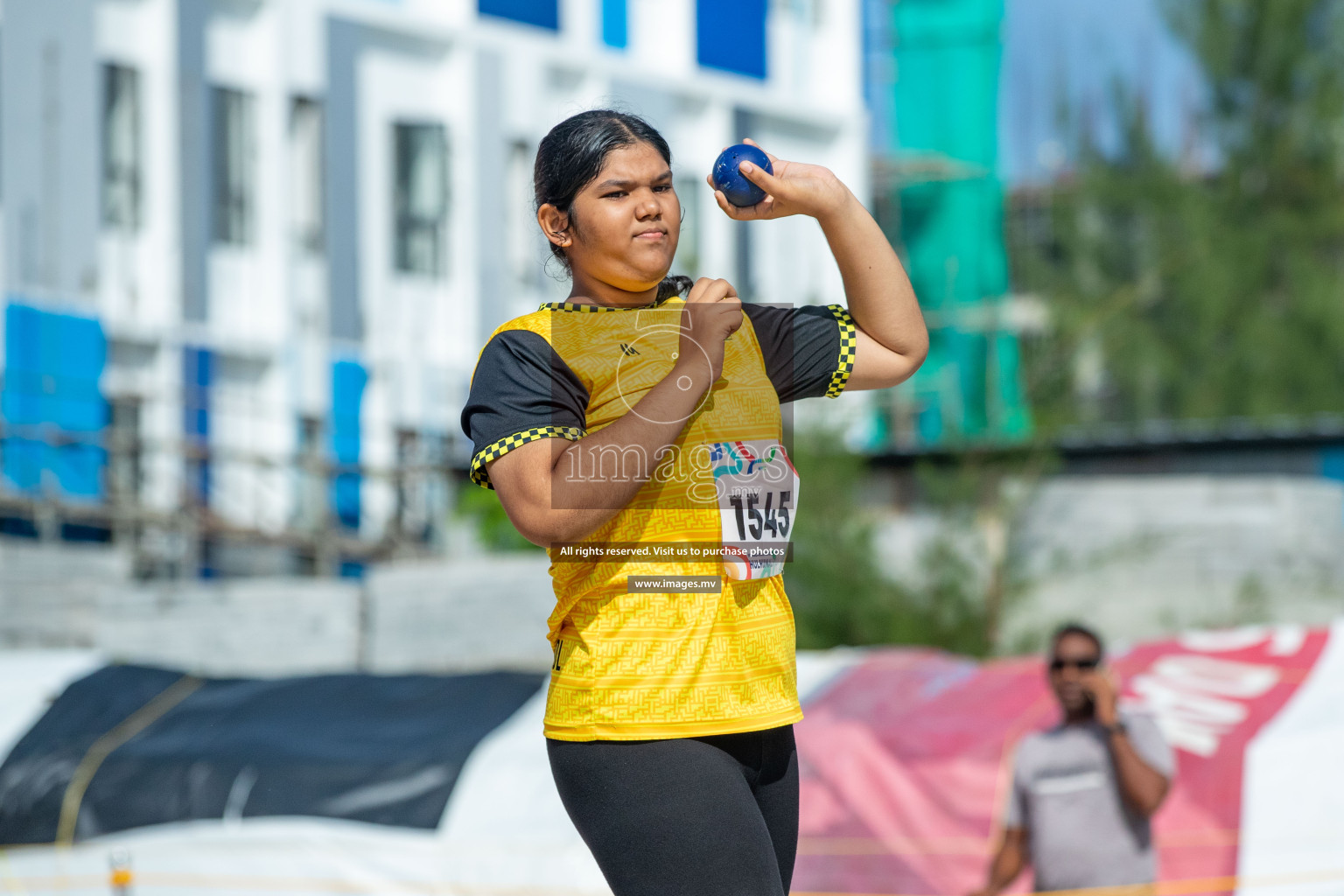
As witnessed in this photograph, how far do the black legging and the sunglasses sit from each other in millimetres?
2993

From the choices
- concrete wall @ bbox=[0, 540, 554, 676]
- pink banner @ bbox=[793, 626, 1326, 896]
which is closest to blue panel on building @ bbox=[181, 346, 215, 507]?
concrete wall @ bbox=[0, 540, 554, 676]

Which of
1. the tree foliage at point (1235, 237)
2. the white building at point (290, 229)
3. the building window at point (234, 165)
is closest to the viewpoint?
the white building at point (290, 229)

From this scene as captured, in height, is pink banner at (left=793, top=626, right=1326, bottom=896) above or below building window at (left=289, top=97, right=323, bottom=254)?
below

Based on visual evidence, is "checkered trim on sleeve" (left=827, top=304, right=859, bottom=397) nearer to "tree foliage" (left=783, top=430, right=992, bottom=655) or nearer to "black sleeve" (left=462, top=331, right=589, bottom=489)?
"black sleeve" (left=462, top=331, right=589, bottom=489)

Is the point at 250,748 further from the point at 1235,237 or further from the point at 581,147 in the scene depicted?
the point at 1235,237

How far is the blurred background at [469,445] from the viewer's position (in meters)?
5.17

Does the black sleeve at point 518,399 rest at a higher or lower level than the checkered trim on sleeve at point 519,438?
higher

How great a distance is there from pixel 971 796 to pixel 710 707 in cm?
378

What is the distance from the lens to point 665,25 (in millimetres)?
16766

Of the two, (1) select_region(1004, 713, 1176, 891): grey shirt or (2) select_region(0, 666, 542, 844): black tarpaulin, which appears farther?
(2) select_region(0, 666, 542, 844): black tarpaulin

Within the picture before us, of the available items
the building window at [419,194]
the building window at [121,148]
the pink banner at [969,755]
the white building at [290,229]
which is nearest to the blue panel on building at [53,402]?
the white building at [290,229]

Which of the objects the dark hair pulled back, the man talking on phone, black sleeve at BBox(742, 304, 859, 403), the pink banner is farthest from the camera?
the pink banner

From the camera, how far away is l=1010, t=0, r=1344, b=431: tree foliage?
19.3 metres

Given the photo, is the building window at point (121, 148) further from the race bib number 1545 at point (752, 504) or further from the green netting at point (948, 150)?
the race bib number 1545 at point (752, 504)
